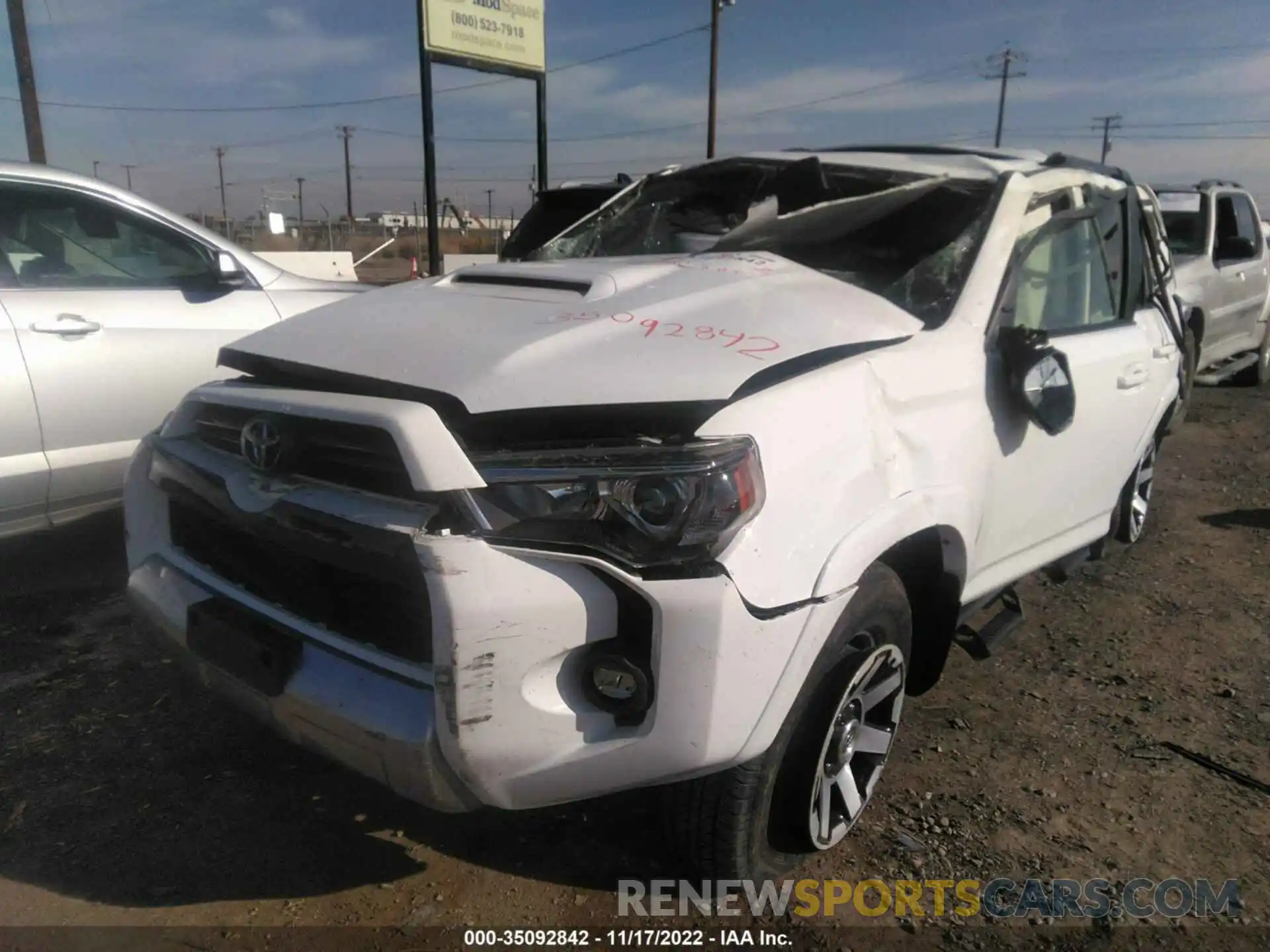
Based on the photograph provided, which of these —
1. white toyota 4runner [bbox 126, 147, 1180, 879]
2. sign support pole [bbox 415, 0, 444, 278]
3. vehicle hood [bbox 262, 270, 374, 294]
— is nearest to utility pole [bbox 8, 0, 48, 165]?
sign support pole [bbox 415, 0, 444, 278]

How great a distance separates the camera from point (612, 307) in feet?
7.94

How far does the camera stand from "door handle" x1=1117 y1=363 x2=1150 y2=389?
348cm

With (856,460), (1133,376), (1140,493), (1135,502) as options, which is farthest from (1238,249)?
(856,460)

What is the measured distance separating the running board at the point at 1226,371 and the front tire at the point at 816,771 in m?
7.44

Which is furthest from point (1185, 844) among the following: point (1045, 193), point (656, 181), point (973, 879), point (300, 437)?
point (656, 181)

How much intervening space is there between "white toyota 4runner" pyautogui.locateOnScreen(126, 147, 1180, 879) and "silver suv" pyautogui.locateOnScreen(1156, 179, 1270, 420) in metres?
5.66

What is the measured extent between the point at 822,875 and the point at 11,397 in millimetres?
3272

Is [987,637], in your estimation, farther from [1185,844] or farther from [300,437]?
[300,437]

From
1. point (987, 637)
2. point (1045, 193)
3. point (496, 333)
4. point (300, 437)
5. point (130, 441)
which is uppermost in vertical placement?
point (1045, 193)

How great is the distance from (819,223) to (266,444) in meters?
2.01

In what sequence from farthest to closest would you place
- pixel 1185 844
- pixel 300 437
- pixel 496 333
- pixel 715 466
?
pixel 1185 844 → pixel 496 333 → pixel 300 437 → pixel 715 466

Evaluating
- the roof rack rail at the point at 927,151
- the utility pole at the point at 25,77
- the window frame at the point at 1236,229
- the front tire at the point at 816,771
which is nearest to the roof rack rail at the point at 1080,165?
the roof rack rail at the point at 927,151

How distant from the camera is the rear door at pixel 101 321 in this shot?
12.3ft

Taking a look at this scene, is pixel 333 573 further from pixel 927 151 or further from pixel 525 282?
pixel 927 151
